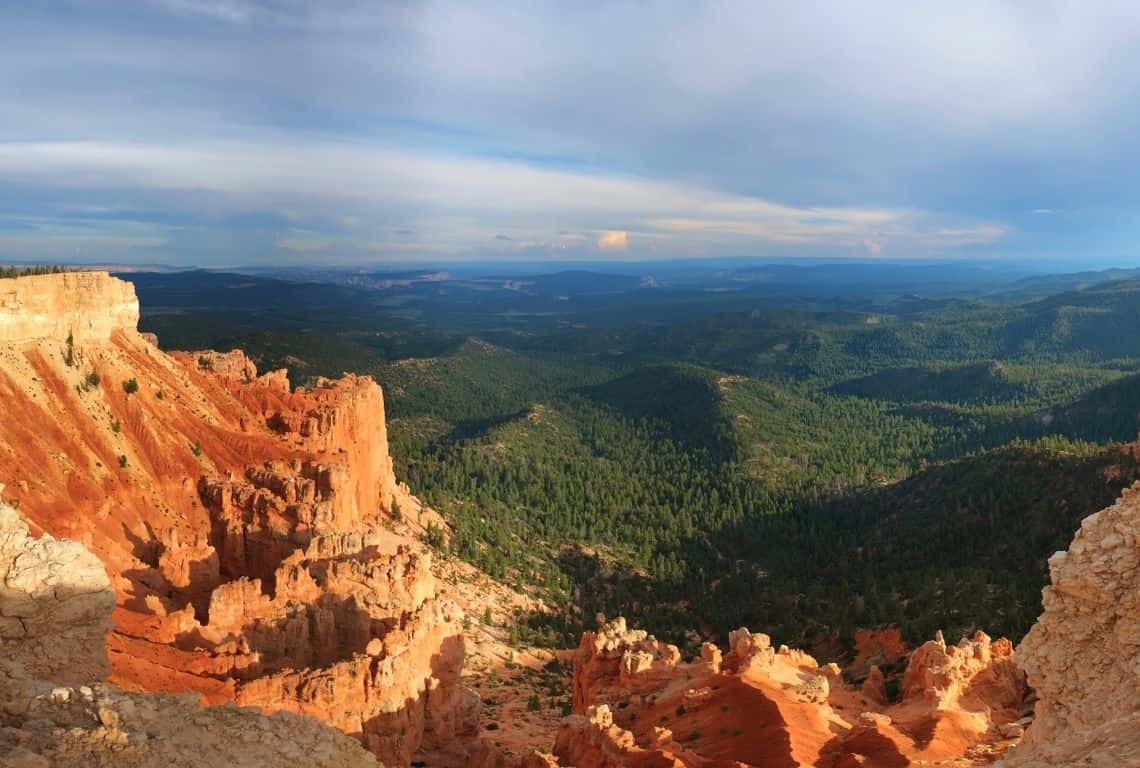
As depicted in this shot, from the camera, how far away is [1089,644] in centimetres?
1653

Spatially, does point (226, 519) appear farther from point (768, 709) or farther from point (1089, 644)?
point (1089, 644)

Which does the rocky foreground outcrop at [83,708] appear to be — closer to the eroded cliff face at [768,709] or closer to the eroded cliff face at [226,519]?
the eroded cliff face at [226,519]

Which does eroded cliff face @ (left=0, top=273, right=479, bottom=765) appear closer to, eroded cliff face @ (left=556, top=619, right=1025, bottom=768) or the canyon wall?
the canyon wall

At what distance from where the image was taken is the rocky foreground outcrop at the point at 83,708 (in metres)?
13.3

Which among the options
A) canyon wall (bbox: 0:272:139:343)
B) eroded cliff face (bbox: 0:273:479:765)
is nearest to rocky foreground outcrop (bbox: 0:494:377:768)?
eroded cliff face (bbox: 0:273:479:765)

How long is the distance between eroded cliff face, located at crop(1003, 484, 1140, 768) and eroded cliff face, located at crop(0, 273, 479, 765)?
26.7 m

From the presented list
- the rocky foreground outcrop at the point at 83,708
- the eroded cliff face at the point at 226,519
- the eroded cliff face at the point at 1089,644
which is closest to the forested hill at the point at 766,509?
the eroded cliff face at the point at 226,519

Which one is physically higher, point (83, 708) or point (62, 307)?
point (62, 307)

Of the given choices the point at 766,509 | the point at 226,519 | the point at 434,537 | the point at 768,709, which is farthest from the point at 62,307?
the point at 766,509

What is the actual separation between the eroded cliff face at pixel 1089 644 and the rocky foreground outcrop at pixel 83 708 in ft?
52.0

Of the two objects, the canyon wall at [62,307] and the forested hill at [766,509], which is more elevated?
the canyon wall at [62,307]

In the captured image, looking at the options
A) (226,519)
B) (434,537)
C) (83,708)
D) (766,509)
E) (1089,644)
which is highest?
(1089,644)

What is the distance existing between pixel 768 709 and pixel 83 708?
28525 mm

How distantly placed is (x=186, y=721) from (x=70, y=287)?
59.5 m
